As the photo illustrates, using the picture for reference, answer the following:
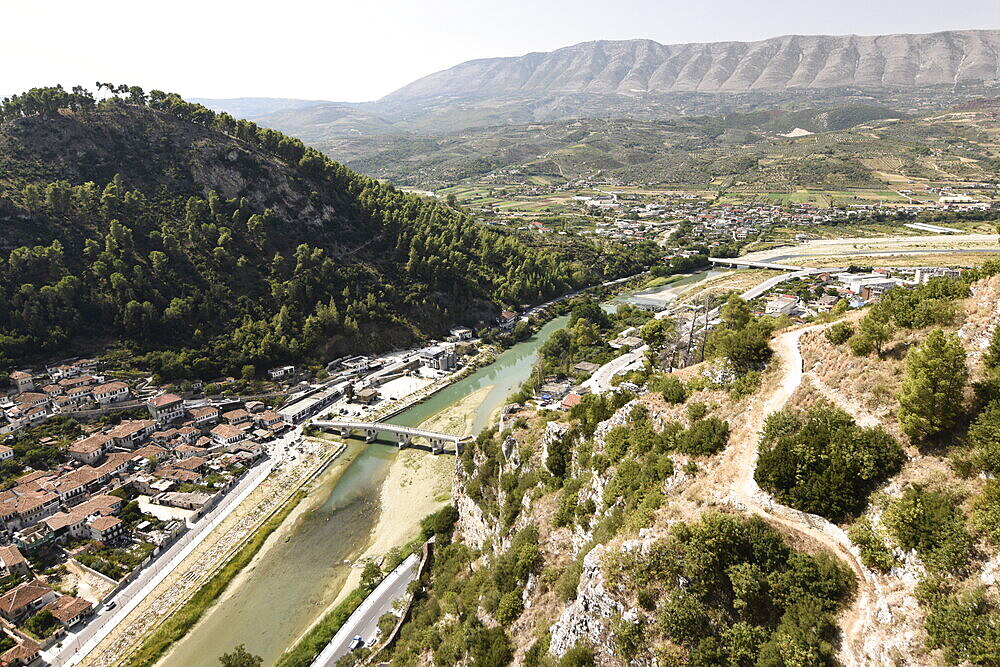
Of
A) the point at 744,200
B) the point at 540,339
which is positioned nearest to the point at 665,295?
the point at 540,339

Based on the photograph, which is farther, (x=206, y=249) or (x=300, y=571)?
(x=206, y=249)

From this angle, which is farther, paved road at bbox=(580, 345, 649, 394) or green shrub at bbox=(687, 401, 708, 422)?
paved road at bbox=(580, 345, 649, 394)

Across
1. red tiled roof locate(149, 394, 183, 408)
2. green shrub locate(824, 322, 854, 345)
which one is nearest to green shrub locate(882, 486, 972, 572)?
green shrub locate(824, 322, 854, 345)

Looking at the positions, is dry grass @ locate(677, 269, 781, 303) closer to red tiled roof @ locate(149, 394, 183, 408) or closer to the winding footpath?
the winding footpath

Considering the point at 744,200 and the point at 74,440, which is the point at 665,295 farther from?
the point at 744,200

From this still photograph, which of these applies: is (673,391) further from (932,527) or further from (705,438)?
(932,527)

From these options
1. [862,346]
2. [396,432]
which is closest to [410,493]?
[396,432]

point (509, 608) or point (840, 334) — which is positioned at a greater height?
point (840, 334)

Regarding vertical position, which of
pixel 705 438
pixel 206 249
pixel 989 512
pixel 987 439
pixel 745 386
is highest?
pixel 206 249
